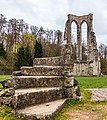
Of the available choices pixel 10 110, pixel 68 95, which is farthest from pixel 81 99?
pixel 10 110

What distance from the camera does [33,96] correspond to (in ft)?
18.6

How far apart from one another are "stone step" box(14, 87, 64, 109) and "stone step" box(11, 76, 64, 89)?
329 millimetres

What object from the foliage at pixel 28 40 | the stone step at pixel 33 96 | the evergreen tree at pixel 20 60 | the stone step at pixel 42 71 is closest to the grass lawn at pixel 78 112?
the stone step at pixel 33 96

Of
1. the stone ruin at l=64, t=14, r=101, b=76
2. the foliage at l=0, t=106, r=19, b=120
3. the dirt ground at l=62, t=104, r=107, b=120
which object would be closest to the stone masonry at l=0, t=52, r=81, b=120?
the foliage at l=0, t=106, r=19, b=120

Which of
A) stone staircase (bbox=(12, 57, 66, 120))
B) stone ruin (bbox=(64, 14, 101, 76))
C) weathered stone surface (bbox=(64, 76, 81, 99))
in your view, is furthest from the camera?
stone ruin (bbox=(64, 14, 101, 76))

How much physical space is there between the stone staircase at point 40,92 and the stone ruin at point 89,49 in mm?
34953

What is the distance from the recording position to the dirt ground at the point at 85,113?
17.9 ft

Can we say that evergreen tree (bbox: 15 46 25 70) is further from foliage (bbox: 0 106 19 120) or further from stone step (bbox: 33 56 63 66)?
foliage (bbox: 0 106 19 120)

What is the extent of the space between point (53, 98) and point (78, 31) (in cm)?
3893

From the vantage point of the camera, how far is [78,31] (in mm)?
44625

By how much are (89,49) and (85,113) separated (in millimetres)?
39328

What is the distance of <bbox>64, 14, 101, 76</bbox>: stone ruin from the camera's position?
43.5 meters

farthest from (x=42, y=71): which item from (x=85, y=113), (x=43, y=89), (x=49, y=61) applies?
(x=85, y=113)

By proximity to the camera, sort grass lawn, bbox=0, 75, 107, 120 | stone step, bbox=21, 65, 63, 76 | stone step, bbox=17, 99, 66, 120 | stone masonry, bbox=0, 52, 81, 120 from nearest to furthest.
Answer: stone step, bbox=17, 99, 66, 120 → stone masonry, bbox=0, 52, 81, 120 → grass lawn, bbox=0, 75, 107, 120 → stone step, bbox=21, 65, 63, 76
